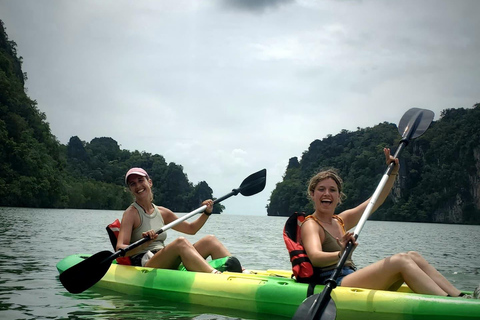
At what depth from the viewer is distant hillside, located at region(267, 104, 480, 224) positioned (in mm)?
67125

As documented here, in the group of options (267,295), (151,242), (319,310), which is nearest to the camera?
(319,310)

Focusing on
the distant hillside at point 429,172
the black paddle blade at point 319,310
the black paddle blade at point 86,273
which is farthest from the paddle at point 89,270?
the distant hillside at point 429,172

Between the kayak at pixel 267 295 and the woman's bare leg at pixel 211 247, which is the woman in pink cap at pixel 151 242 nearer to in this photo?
the woman's bare leg at pixel 211 247

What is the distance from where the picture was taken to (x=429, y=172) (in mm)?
73125

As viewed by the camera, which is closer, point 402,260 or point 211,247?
point 402,260

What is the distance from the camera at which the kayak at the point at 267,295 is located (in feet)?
12.7

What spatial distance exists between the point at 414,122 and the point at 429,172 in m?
71.6

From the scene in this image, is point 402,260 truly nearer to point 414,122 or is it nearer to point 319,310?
point 319,310

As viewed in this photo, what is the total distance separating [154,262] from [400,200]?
71.7 meters

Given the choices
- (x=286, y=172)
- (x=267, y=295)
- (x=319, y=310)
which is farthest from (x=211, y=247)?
(x=286, y=172)

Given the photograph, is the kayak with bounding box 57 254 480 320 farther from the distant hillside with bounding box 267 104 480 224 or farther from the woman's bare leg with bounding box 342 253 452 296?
the distant hillside with bounding box 267 104 480 224

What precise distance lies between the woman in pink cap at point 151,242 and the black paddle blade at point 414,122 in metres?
2.06

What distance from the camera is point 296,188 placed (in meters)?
94.4

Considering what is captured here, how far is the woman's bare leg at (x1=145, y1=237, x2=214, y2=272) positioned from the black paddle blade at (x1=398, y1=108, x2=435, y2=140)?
2.19 m
